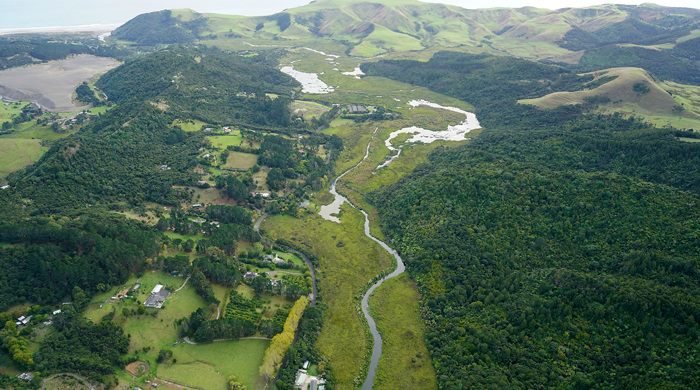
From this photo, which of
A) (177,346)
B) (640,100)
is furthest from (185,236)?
(640,100)

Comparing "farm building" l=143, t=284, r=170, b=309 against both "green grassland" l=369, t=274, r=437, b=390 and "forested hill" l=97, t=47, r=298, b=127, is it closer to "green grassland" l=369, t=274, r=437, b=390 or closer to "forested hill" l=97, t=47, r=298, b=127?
"green grassland" l=369, t=274, r=437, b=390

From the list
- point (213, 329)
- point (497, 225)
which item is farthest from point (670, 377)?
point (213, 329)

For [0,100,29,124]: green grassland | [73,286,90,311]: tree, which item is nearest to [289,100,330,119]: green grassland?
[0,100,29,124]: green grassland

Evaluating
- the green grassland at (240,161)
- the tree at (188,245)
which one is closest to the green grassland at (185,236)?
the tree at (188,245)

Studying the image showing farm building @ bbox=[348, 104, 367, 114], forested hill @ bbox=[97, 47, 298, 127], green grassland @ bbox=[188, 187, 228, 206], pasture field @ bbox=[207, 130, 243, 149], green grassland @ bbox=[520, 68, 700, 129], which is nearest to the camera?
green grassland @ bbox=[188, 187, 228, 206]

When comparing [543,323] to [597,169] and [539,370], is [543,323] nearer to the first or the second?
[539,370]

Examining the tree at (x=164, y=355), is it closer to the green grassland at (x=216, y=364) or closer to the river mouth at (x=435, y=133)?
the green grassland at (x=216, y=364)
